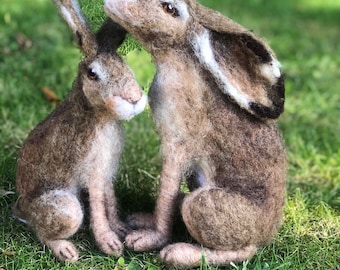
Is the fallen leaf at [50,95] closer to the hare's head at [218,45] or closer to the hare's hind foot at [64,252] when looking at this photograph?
the hare's hind foot at [64,252]

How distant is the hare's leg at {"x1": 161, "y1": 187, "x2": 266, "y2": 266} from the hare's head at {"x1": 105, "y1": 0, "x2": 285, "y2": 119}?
358 mm

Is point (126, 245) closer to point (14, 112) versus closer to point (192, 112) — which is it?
point (192, 112)

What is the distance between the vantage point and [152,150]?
409 centimetres

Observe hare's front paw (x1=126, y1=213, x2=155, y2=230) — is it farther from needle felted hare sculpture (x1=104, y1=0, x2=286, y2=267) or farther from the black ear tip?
the black ear tip

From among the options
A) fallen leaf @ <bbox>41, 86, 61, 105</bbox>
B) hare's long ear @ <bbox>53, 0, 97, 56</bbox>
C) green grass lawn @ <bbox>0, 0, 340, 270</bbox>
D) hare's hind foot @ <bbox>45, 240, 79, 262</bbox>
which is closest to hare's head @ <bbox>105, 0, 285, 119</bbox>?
hare's long ear @ <bbox>53, 0, 97, 56</bbox>

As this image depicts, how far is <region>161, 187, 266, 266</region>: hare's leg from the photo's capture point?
271 centimetres

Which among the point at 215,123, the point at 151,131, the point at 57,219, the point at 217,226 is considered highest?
the point at 215,123

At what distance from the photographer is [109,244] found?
2844mm

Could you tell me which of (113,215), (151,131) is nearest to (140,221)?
(113,215)

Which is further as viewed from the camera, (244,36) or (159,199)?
(159,199)

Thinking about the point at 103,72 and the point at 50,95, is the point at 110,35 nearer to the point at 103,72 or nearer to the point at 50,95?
the point at 103,72

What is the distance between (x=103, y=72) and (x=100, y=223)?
0.61 m

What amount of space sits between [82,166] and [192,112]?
49cm

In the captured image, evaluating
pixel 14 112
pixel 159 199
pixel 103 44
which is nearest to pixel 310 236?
pixel 159 199
